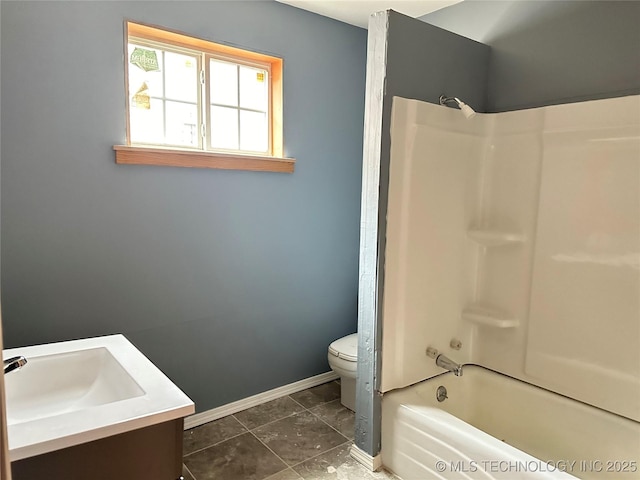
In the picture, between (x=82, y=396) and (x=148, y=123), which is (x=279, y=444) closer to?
(x=82, y=396)

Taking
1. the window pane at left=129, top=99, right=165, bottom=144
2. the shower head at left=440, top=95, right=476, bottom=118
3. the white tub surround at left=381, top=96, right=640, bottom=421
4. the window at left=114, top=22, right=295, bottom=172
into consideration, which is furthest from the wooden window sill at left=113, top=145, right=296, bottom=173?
the shower head at left=440, top=95, right=476, bottom=118

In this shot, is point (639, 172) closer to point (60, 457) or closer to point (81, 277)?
point (60, 457)

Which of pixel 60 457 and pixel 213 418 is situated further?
pixel 213 418

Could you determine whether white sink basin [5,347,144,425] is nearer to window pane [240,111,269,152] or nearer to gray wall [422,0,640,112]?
window pane [240,111,269,152]

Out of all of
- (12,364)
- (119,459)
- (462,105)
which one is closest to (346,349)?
(462,105)

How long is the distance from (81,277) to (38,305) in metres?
0.21

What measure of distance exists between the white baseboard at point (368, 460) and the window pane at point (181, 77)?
2.02 m

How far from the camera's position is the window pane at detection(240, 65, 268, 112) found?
2682mm

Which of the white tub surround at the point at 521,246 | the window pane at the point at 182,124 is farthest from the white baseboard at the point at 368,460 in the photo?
the window pane at the point at 182,124

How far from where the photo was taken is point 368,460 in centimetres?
223

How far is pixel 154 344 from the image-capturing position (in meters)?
2.39

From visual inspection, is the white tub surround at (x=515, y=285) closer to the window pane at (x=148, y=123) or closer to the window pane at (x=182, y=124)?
the window pane at (x=182, y=124)

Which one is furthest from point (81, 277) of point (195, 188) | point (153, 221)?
point (195, 188)

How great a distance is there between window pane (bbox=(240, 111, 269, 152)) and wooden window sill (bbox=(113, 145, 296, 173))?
162mm
